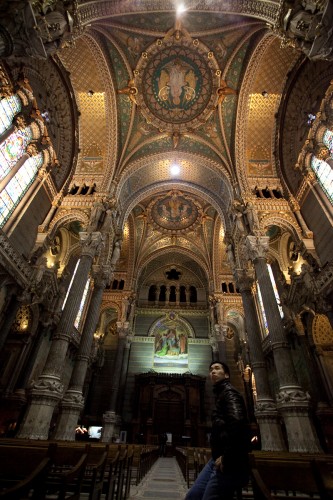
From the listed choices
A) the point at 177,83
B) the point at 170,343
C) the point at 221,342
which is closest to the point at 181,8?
the point at 177,83

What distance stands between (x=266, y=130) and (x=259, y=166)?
1.87 metres

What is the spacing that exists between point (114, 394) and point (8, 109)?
1510cm

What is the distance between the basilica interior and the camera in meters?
7.94

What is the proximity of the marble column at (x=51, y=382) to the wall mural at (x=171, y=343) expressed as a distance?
523 inches

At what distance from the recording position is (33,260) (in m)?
10.8

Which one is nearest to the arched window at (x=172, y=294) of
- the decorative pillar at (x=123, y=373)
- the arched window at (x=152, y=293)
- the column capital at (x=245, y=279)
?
→ the arched window at (x=152, y=293)

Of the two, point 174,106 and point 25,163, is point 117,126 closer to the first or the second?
point 174,106

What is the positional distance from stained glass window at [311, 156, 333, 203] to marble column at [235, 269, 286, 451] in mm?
4586

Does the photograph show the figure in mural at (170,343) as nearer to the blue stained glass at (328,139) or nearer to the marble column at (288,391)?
the marble column at (288,391)

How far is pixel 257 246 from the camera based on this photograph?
36.4 feet

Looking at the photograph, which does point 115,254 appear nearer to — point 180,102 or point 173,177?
point 173,177

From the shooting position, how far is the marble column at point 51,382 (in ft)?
23.7

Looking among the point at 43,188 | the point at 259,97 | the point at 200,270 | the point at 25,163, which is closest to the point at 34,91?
the point at 25,163

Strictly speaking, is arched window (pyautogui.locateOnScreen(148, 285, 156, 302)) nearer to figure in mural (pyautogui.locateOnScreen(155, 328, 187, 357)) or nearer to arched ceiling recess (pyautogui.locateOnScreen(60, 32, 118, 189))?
figure in mural (pyautogui.locateOnScreen(155, 328, 187, 357))
